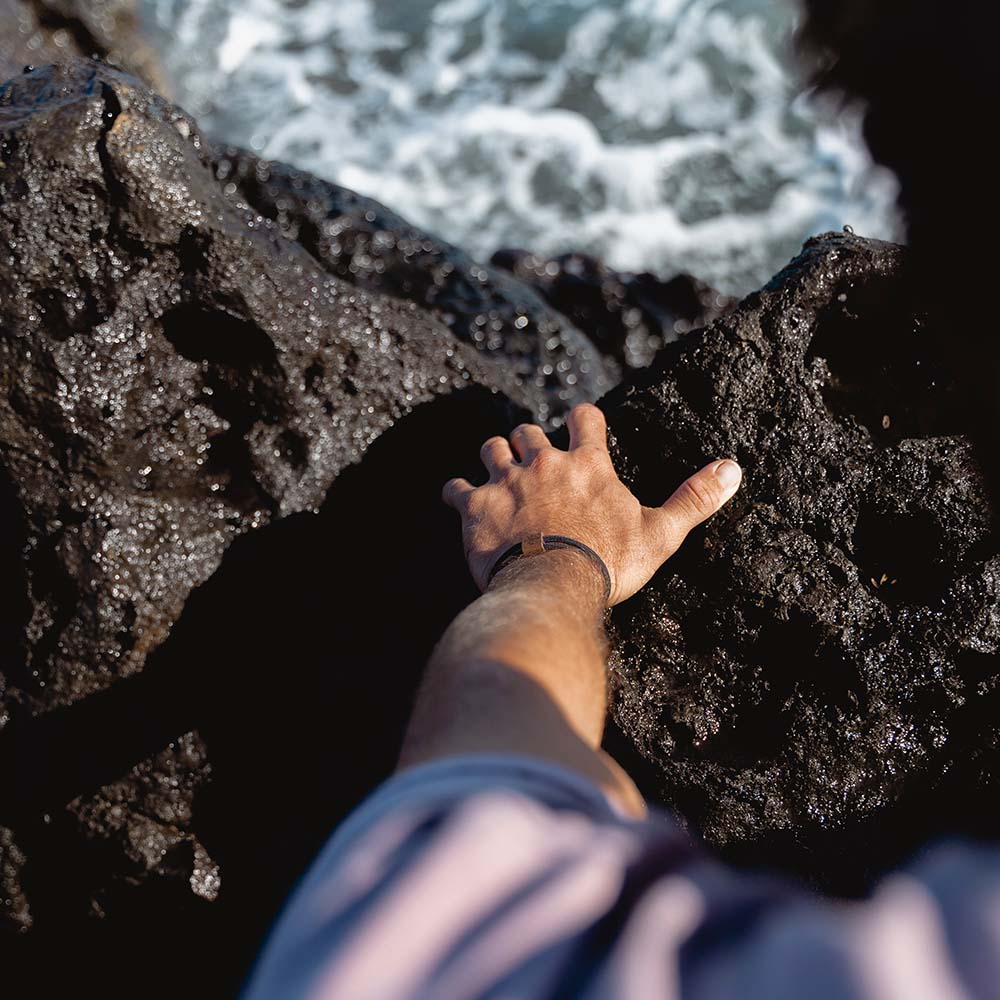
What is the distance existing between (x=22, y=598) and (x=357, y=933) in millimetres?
1845

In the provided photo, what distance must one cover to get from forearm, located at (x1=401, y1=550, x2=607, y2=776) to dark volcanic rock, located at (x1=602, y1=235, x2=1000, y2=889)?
1.77ft

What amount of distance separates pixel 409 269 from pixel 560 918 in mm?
3459

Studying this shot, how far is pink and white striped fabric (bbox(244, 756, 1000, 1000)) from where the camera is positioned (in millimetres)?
868

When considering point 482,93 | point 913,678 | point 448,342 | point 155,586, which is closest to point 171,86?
point 482,93

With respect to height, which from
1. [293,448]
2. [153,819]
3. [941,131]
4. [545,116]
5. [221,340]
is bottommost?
[153,819]

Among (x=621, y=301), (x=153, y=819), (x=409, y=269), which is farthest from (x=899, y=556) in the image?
(x=621, y=301)

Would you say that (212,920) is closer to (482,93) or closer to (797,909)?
(797,909)

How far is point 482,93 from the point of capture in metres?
Answer: 9.25

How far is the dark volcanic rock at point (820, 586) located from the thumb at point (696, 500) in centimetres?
8

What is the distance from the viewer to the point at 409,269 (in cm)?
409

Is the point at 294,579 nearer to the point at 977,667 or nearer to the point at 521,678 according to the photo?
the point at 521,678

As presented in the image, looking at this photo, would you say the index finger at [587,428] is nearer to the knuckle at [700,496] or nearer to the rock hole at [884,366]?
the knuckle at [700,496]

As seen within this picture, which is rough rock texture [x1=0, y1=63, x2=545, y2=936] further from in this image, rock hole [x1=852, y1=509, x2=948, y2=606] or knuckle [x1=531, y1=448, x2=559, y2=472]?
rock hole [x1=852, y1=509, x2=948, y2=606]

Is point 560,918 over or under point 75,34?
under
